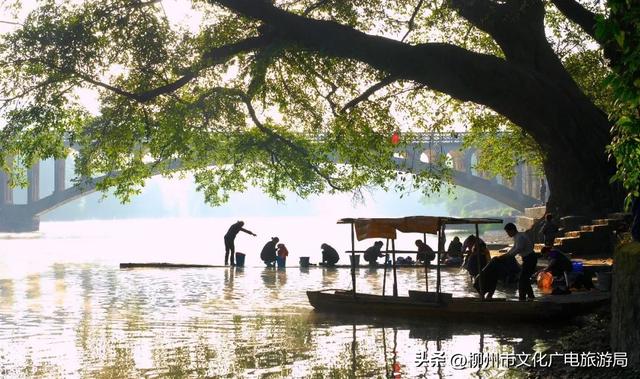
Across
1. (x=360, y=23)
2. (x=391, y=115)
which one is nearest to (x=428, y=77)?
(x=360, y=23)

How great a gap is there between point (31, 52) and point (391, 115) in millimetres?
11891

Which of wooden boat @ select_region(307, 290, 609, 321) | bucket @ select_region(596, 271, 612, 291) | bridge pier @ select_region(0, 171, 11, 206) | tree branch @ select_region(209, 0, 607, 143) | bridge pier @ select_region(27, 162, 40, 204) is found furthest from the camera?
bridge pier @ select_region(0, 171, 11, 206)

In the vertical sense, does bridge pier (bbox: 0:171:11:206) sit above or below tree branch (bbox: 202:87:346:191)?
above

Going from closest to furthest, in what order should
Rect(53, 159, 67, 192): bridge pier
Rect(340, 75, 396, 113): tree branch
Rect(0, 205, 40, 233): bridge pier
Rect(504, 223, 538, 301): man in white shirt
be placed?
Rect(504, 223, 538, 301): man in white shirt, Rect(340, 75, 396, 113): tree branch, Rect(53, 159, 67, 192): bridge pier, Rect(0, 205, 40, 233): bridge pier

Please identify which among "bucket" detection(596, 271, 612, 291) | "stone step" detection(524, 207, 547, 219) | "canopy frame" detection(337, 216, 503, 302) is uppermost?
"stone step" detection(524, 207, 547, 219)

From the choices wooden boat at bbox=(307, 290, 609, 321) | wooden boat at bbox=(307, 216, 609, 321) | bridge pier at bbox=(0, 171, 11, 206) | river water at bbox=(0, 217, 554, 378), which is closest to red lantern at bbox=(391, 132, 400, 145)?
river water at bbox=(0, 217, 554, 378)

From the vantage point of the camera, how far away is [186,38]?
24672 mm

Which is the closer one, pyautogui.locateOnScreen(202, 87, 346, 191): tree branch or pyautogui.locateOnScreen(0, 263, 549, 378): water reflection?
pyautogui.locateOnScreen(0, 263, 549, 378): water reflection

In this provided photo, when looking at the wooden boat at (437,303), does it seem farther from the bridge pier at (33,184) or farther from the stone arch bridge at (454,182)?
the bridge pier at (33,184)

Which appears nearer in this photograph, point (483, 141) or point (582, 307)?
point (582, 307)

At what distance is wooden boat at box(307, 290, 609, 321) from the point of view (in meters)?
14.5

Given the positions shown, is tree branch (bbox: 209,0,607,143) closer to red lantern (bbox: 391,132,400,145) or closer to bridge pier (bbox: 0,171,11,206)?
red lantern (bbox: 391,132,400,145)

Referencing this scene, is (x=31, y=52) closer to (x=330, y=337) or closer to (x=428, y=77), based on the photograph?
(x=428, y=77)

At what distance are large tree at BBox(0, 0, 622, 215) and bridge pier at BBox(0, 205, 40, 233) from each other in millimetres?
61100
